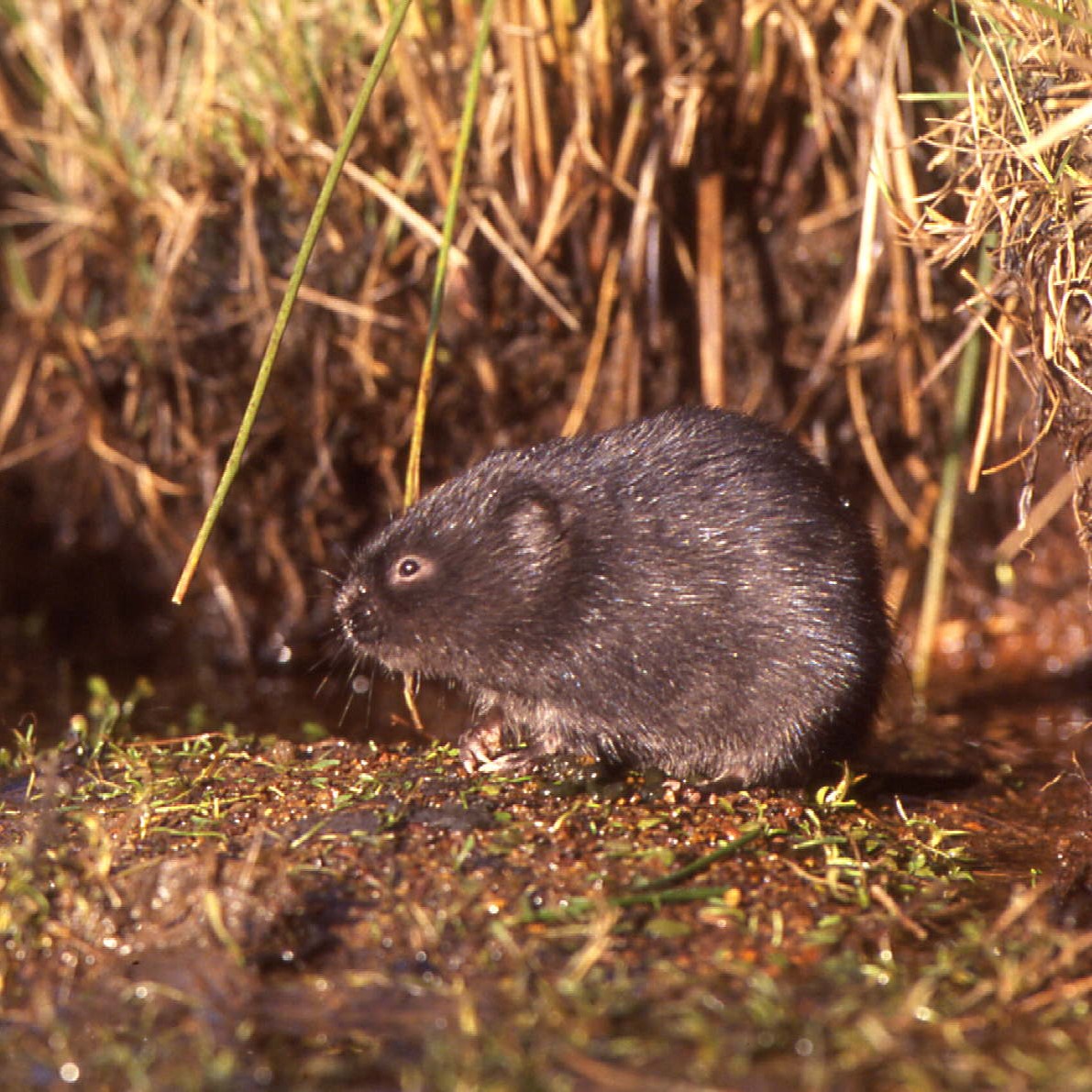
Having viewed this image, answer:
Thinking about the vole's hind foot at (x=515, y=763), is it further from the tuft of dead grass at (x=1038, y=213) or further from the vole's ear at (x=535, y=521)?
the tuft of dead grass at (x=1038, y=213)

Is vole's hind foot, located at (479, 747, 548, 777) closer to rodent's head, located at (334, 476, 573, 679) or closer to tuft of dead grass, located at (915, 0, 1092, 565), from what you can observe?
rodent's head, located at (334, 476, 573, 679)

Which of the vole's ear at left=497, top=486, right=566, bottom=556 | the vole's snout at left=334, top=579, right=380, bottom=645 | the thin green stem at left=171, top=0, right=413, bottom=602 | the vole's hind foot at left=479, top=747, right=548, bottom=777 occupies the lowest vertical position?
the vole's hind foot at left=479, top=747, right=548, bottom=777

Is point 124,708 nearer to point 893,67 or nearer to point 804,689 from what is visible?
point 804,689

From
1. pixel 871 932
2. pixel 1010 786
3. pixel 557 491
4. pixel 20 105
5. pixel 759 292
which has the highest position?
pixel 20 105

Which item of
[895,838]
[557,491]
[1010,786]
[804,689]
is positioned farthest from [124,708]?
[1010,786]

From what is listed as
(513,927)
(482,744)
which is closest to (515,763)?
(482,744)

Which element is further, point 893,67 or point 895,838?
point 893,67

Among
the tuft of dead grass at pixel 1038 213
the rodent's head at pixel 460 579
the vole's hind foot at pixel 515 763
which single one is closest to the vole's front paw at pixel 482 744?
the vole's hind foot at pixel 515 763

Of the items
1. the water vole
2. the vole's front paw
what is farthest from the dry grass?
the vole's front paw

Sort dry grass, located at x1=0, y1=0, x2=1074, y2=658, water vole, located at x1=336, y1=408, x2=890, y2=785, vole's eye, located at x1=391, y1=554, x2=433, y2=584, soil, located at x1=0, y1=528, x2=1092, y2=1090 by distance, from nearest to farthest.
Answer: soil, located at x1=0, y1=528, x2=1092, y2=1090
water vole, located at x1=336, y1=408, x2=890, y2=785
vole's eye, located at x1=391, y1=554, x2=433, y2=584
dry grass, located at x1=0, y1=0, x2=1074, y2=658
